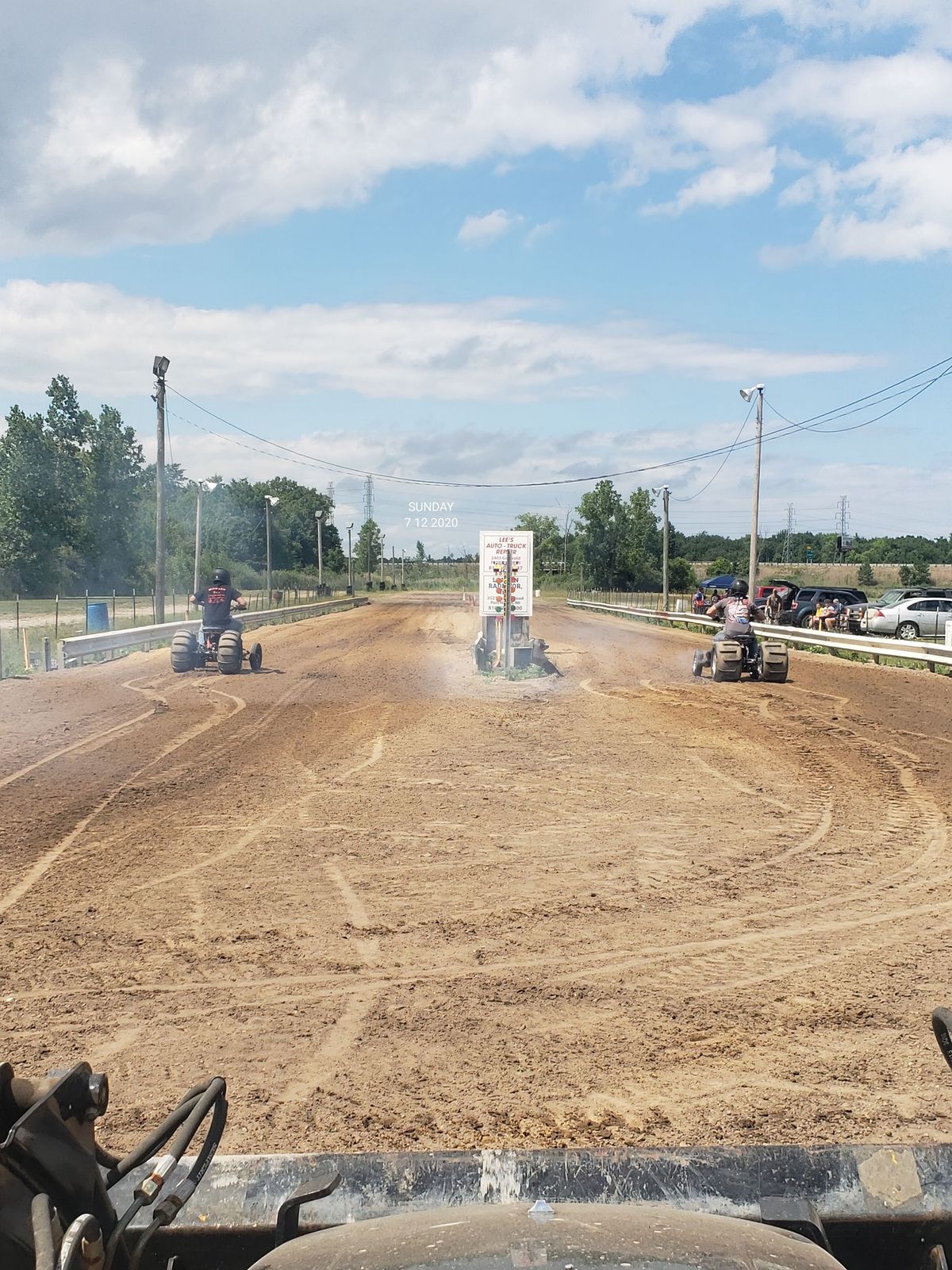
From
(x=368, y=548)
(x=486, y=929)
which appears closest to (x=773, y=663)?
(x=486, y=929)

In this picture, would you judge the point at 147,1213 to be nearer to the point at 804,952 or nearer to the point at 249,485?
the point at 804,952

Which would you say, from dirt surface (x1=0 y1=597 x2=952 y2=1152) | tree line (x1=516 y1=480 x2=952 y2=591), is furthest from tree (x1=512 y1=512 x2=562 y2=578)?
dirt surface (x1=0 y1=597 x2=952 y2=1152)

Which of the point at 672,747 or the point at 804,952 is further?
the point at 672,747

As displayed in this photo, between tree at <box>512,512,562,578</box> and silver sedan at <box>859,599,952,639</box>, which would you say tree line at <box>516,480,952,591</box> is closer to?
tree at <box>512,512,562,578</box>

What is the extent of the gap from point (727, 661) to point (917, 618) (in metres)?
20.9

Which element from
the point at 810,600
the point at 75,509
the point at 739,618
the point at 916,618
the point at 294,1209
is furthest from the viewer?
the point at 75,509

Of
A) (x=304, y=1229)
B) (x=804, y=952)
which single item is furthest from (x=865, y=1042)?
(x=304, y=1229)

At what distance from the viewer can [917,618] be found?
40.2 metres

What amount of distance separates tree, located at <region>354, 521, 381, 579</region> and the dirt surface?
12012 cm

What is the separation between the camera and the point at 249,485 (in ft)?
510

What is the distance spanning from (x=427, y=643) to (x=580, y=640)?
5507 mm

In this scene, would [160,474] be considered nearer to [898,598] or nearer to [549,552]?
[898,598]

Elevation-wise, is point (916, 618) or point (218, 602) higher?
point (218, 602)

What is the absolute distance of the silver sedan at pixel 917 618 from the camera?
4009 cm
